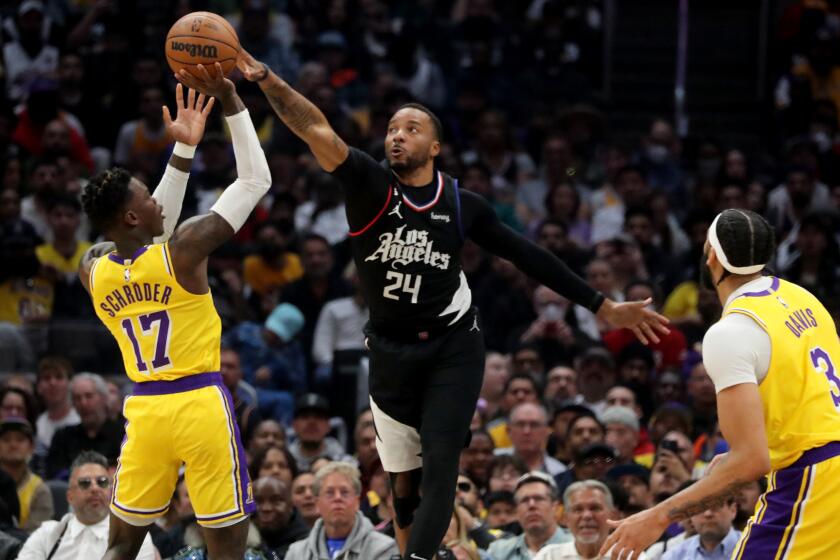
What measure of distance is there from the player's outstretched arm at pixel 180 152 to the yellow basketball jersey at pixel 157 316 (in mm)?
581

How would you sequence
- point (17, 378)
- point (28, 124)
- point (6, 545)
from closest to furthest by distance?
point (6, 545), point (17, 378), point (28, 124)

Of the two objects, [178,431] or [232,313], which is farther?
[232,313]

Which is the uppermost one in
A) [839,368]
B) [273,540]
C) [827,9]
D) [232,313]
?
[827,9]

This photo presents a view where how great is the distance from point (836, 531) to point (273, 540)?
571cm

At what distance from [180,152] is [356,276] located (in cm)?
749

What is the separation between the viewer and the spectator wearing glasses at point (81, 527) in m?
10.2

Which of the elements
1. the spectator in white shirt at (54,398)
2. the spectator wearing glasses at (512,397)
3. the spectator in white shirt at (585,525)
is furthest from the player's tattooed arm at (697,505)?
the spectator in white shirt at (54,398)

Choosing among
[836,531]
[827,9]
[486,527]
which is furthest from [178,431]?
[827,9]

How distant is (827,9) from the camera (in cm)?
2116

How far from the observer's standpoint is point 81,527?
10.3 m

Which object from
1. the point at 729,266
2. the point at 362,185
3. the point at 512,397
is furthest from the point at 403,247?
the point at 512,397

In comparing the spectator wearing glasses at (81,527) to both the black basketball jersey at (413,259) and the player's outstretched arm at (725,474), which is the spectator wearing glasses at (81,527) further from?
the player's outstretched arm at (725,474)

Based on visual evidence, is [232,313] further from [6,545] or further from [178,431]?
[178,431]

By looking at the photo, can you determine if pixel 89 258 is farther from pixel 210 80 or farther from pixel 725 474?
pixel 725 474
